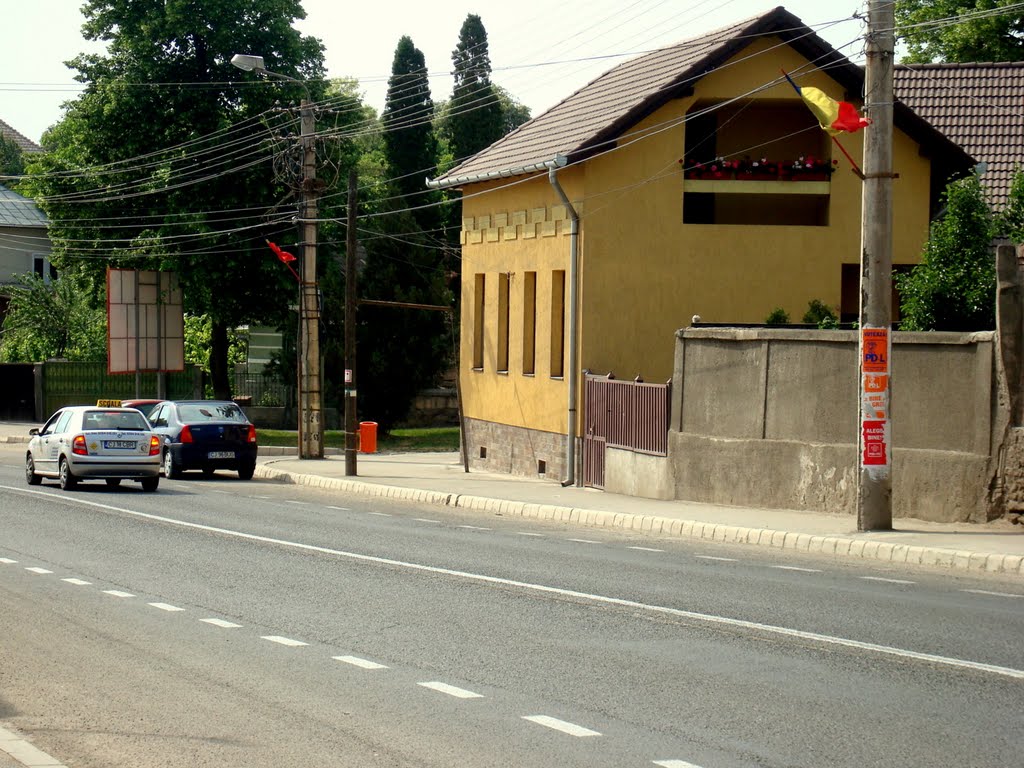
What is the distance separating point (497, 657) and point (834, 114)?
989 centimetres

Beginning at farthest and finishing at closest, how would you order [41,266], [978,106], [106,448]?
[41,266], [978,106], [106,448]

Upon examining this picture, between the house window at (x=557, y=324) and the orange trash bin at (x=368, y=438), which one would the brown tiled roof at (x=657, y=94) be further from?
the orange trash bin at (x=368, y=438)

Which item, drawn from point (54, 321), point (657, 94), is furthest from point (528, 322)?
point (54, 321)

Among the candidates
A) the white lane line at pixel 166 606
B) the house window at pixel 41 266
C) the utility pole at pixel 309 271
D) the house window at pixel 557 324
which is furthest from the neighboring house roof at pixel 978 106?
the house window at pixel 41 266

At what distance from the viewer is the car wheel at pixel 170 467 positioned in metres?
28.6

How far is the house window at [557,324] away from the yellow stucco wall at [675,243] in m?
0.18

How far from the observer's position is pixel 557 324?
1078 inches

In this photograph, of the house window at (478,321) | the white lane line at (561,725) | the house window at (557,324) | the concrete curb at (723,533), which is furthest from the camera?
the house window at (478,321)

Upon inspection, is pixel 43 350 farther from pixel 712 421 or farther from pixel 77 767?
pixel 77 767

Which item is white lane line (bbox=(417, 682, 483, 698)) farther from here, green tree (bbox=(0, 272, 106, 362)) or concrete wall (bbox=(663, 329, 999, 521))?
green tree (bbox=(0, 272, 106, 362))

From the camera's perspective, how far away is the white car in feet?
79.7

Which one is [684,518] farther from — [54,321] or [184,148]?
[54,321]

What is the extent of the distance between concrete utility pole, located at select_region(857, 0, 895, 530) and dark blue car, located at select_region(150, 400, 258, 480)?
50.8 feet

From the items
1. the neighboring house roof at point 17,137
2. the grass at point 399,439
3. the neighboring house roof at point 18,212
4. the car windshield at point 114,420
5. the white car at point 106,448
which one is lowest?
the grass at point 399,439
